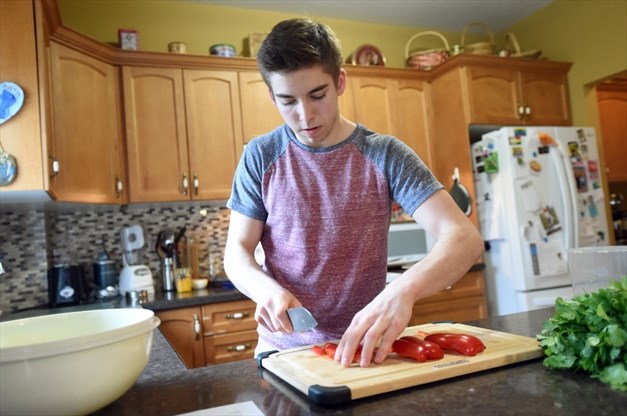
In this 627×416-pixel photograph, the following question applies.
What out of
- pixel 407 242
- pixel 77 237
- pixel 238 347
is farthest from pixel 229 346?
pixel 407 242

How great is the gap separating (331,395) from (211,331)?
5.76ft

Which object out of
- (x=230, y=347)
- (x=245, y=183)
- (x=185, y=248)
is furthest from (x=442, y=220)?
(x=185, y=248)

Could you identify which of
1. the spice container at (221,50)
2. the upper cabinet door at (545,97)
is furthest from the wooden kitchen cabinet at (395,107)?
the spice container at (221,50)

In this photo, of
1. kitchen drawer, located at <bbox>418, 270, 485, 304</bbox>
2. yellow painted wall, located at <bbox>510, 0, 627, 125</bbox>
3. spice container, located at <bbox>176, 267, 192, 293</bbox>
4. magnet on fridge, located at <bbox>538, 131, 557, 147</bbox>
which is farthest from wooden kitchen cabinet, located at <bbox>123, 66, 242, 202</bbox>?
yellow painted wall, located at <bbox>510, 0, 627, 125</bbox>

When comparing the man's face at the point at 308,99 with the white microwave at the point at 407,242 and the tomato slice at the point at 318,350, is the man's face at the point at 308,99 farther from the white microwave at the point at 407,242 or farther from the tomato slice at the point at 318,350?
the white microwave at the point at 407,242

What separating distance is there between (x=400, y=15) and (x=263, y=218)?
8.92ft

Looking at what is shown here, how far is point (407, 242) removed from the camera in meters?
3.02

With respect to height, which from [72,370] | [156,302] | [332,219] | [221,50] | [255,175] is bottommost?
[156,302]

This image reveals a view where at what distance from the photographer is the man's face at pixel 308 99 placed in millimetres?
1002

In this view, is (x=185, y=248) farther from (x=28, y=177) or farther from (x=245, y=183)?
(x=245, y=183)

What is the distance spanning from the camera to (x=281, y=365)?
0.82 metres

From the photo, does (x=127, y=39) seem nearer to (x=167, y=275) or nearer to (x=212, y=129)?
(x=212, y=129)

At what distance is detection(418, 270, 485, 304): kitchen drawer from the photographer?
281 cm

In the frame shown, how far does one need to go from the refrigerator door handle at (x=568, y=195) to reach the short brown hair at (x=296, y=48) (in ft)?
7.57
